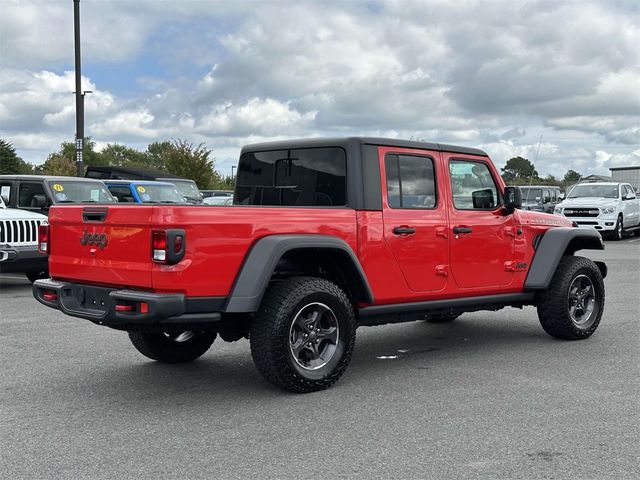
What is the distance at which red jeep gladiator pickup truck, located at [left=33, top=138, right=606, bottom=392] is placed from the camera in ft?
16.4

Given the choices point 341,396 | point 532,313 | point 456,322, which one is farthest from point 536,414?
point 532,313

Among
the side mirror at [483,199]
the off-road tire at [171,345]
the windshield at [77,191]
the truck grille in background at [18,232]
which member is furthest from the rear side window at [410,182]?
the windshield at [77,191]

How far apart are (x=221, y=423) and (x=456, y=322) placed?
14.7 ft

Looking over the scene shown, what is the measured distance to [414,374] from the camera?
6.11m

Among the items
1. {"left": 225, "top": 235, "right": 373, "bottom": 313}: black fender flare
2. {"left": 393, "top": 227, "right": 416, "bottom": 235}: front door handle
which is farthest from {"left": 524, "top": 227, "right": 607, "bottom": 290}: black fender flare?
{"left": 225, "top": 235, "right": 373, "bottom": 313}: black fender flare

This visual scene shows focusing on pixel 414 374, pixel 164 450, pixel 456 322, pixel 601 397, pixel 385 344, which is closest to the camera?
pixel 164 450

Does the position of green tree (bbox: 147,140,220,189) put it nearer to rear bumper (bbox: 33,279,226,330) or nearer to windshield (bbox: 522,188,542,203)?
windshield (bbox: 522,188,542,203)

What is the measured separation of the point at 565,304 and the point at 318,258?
109 inches

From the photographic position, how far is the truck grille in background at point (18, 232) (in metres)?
11.2

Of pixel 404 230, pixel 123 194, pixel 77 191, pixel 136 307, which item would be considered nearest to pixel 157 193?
pixel 123 194

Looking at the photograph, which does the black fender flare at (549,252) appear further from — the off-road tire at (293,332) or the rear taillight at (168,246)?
the rear taillight at (168,246)

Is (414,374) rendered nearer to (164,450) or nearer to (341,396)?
(341,396)

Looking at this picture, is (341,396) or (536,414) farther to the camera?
(341,396)

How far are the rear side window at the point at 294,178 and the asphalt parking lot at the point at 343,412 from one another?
55.1 inches
